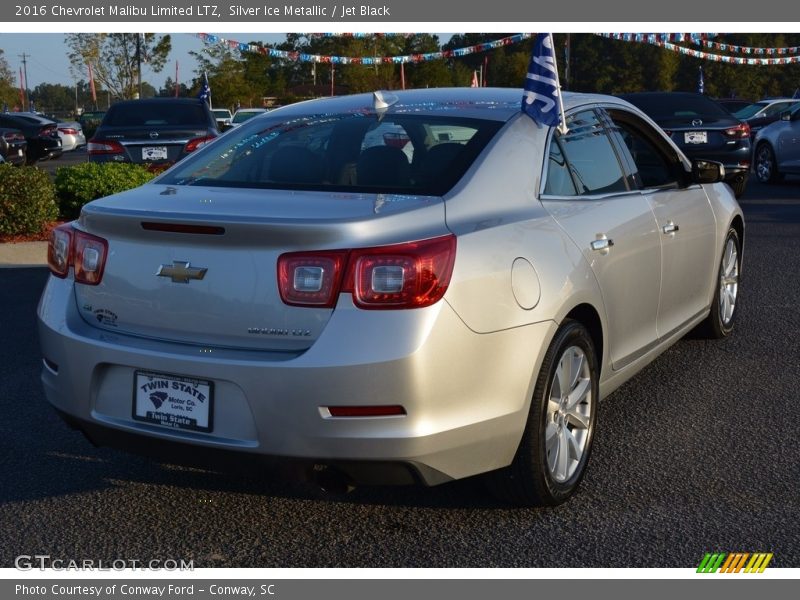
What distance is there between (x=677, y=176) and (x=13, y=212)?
8134mm

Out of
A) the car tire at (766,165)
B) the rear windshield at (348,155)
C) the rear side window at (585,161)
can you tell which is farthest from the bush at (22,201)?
the car tire at (766,165)

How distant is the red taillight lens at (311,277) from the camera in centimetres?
344

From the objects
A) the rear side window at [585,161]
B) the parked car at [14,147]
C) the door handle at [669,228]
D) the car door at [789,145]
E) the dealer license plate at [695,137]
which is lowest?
the parked car at [14,147]

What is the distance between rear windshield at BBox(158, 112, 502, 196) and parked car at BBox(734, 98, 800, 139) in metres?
24.0

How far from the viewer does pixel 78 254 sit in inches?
156

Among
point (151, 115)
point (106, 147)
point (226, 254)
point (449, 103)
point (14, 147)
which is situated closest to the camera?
point (226, 254)

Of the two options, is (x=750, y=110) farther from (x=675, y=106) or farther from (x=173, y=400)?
(x=173, y=400)

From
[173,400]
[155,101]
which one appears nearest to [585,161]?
[173,400]

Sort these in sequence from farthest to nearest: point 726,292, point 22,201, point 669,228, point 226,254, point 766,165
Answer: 1. point 766,165
2. point 22,201
3. point 726,292
4. point 669,228
5. point 226,254

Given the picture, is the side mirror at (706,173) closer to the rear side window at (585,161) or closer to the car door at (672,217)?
the car door at (672,217)

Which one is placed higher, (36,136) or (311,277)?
(311,277)

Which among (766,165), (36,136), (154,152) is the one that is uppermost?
(154,152)

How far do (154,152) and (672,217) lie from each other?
10109mm

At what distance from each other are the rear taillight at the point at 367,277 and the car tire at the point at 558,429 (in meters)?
0.70
